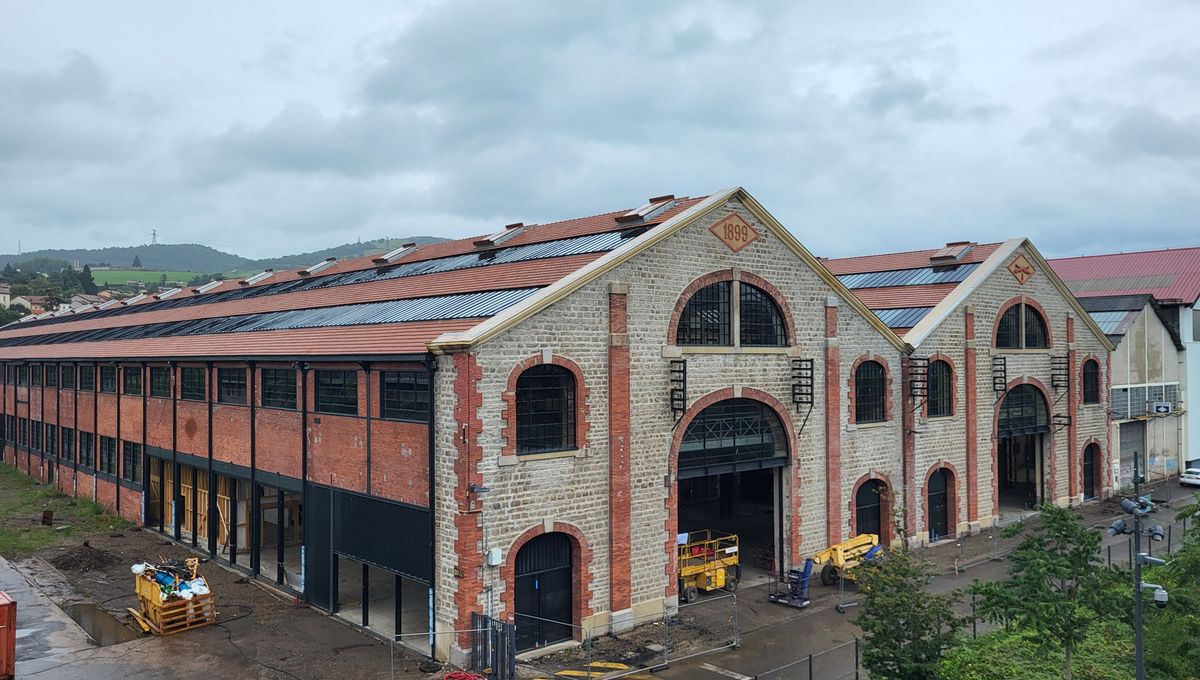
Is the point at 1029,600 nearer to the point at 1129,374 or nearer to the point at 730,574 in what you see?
the point at 730,574

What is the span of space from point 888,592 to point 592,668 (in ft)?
25.4

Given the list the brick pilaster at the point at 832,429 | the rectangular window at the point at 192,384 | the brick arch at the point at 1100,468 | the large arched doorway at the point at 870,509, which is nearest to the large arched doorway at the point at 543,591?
the brick pilaster at the point at 832,429

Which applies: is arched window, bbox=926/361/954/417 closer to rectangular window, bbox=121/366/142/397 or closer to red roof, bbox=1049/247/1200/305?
red roof, bbox=1049/247/1200/305

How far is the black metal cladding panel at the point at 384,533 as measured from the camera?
2158cm

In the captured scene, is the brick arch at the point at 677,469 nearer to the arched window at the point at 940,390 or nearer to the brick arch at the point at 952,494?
the brick arch at the point at 952,494

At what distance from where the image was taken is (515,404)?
2162cm

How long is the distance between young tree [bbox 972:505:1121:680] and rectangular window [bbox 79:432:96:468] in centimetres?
4187

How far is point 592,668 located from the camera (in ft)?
68.7

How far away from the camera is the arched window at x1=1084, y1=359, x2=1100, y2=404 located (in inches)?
1656

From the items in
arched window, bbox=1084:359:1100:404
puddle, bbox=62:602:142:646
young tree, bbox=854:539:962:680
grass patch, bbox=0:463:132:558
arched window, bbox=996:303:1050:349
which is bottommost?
puddle, bbox=62:602:142:646

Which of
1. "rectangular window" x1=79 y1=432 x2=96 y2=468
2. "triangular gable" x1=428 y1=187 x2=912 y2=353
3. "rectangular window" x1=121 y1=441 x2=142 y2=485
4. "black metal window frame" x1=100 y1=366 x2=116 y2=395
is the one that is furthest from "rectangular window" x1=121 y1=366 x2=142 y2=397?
"triangular gable" x1=428 y1=187 x2=912 y2=353

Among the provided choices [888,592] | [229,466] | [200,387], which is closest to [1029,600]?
[888,592]

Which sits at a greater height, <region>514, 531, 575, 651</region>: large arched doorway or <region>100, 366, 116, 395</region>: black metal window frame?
<region>100, 366, 116, 395</region>: black metal window frame

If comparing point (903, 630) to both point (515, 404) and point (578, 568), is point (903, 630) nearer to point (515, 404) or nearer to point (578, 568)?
point (578, 568)
